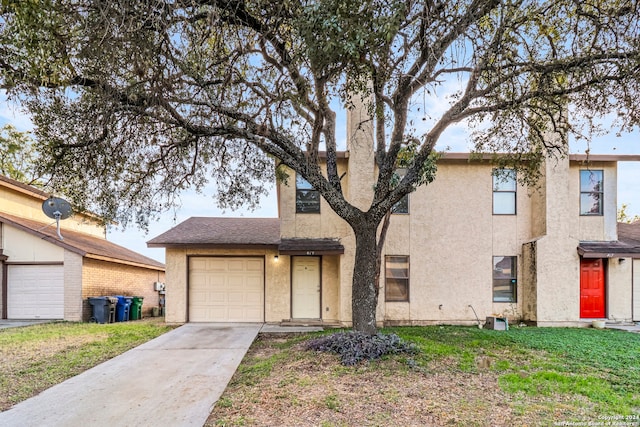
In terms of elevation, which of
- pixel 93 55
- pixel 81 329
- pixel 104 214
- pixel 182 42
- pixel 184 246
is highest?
pixel 182 42

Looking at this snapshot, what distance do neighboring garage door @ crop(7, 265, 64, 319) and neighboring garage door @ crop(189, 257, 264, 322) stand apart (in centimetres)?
495

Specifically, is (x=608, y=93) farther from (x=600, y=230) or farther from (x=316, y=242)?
(x=316, y=242)

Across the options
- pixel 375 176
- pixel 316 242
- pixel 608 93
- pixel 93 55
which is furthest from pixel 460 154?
pixel 93 55

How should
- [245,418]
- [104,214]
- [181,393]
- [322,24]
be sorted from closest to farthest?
[245,418] < [322,24] < [181,393] < [104,214]

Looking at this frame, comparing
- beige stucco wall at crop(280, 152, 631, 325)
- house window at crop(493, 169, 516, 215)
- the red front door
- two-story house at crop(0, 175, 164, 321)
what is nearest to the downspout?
two-story house at crop(0, 175, 164, 321)

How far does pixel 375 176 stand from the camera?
11.8 meters

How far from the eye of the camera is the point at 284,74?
7504 mm

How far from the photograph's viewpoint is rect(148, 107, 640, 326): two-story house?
1162 cm

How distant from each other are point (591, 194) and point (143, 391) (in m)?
13.3

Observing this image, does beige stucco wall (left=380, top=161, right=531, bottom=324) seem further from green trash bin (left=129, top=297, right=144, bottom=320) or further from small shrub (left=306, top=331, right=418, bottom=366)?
green trash bin (left=129, top=297, right=144, bottom=320)

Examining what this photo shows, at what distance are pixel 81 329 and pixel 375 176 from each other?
978cm

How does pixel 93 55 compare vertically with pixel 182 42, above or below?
below

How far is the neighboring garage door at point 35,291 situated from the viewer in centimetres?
A: 1334

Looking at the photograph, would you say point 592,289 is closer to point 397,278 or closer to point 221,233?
point 397,278
